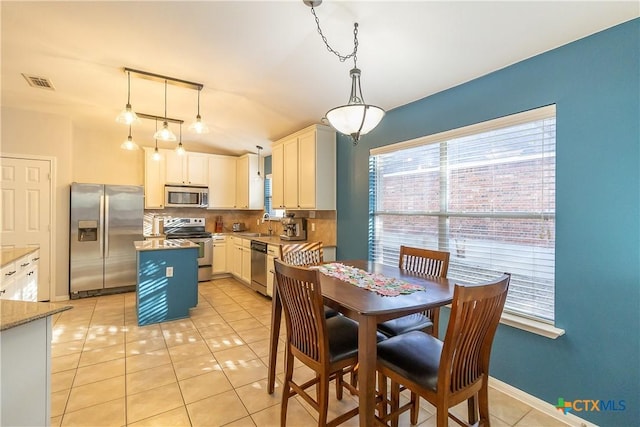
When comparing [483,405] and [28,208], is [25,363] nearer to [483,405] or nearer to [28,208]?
[483,405]

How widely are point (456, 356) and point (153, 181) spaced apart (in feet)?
18.0

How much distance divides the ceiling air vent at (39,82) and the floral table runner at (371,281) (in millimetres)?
3571

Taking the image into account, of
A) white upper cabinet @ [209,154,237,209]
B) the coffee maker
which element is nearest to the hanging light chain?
the coffee maker

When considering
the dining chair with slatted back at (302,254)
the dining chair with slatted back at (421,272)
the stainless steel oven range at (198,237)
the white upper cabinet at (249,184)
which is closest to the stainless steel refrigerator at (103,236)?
the stainless steel oven range at (198,237)

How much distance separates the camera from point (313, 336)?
170 centimetres

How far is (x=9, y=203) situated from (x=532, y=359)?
6140 millimetres

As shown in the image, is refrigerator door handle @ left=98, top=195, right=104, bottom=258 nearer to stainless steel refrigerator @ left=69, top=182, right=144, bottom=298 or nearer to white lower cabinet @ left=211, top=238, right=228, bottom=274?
stainless steel refrigerator @ left=69, top=182, right=144, bottom=298

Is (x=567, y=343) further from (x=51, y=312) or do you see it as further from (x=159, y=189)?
(x=159, y=189)

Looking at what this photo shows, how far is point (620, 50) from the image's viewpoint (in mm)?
1812

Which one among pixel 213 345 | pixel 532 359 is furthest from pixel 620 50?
pixel 213 345

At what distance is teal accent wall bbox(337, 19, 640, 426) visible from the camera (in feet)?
5.79

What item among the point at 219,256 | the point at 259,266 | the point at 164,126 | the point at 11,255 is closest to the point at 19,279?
the point at 11,255

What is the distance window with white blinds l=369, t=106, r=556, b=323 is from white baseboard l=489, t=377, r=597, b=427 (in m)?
0.57

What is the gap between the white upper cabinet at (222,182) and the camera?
19.7ft
